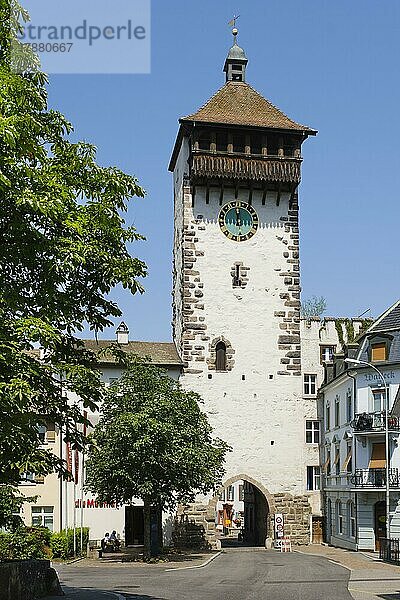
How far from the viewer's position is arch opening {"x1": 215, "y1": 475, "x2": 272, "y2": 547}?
164ft

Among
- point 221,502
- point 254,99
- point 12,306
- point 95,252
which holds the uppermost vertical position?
point 254,99

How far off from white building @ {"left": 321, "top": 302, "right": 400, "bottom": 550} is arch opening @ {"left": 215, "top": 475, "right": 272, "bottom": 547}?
13.3 feet

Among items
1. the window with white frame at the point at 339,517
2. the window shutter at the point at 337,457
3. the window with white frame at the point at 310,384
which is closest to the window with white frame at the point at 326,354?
the window with white frame at the point at 310,384

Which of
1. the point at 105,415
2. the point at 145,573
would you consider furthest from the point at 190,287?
the point at 145,573

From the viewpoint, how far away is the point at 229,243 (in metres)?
52.0

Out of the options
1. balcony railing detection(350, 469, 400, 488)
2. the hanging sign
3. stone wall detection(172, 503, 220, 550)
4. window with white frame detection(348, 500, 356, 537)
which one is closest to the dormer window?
balcony railing detection(350, 469, 400, 488)

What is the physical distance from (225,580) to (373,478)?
1643cm

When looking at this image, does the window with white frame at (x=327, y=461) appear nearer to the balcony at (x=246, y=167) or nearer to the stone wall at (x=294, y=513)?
the stone wall at (x=294, y=513)

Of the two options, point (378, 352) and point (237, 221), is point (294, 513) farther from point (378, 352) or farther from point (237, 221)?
point (237, 221)

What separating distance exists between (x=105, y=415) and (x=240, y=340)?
11445mm

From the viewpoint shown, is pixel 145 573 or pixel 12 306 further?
pixel 145 573

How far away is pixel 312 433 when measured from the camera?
55.3m

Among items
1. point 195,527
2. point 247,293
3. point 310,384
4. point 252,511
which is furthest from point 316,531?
point 247,293

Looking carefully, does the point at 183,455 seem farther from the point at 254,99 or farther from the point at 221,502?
the point at 221,502
